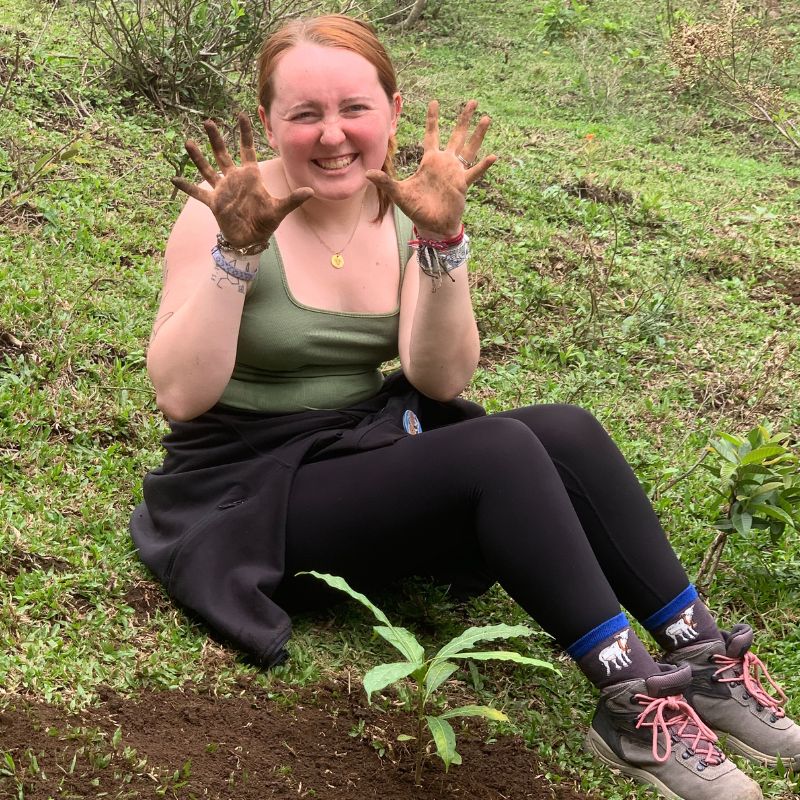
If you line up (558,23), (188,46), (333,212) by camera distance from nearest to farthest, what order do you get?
(333,212) < (188,46) < (558,23)

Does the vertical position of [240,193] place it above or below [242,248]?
above

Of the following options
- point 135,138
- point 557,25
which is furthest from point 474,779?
point 557,25

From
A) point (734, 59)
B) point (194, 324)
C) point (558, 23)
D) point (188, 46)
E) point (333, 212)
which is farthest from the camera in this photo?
point (558, 23)

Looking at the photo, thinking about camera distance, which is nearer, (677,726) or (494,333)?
(677,726)

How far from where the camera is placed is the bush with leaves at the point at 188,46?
6.07 m

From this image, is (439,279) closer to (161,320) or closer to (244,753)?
(161,320)

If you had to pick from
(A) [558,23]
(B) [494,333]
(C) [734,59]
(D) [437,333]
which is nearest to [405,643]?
(D) [437,333]

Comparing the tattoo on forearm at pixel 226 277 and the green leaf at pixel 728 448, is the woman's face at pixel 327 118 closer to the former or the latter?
the tattoo on forearm at pixel 226 277

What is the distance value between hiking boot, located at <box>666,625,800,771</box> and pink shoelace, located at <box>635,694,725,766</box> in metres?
0.20

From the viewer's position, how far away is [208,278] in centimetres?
239

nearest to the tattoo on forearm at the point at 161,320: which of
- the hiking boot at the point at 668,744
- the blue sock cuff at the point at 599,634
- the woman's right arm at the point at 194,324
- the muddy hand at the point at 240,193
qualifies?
the woman's right arm at the point at 194,324

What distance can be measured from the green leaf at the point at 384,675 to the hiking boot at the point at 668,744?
1.87 feet

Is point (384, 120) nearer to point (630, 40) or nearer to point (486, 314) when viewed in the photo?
point (486, 314)

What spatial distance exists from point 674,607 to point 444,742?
807 millimetres
